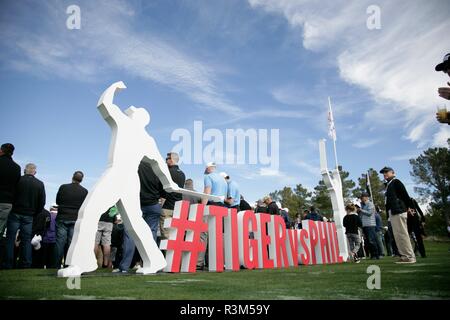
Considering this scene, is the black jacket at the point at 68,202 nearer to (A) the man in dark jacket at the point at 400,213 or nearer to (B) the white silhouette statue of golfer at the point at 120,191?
(B) the white silhouette statue of golfer at the point at 120,191

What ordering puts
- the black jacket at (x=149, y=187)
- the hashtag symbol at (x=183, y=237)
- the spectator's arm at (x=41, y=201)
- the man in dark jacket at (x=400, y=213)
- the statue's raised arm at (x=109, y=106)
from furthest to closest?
1. the spectator's arm at (x=41, y=201)
2. the man in dark jacket at (x=400, y=213)
3. the black jacket at (x=149, y=187)
4. the hashtag symbol at (x=183, y=237)
5. the statue's raised arm at (x=109, y=106)

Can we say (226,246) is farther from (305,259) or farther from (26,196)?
(26,196)

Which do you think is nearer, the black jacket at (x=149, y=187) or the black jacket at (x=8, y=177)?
the black jacket at (x=149, y=187)

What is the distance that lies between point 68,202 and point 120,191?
3266 millimetres

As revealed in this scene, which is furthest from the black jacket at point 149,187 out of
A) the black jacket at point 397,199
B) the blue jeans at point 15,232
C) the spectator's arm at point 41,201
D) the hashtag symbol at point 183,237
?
the black jacket at point 397,199

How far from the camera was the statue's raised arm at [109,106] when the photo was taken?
555 centimetres

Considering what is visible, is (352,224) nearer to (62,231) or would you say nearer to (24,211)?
(62,231)

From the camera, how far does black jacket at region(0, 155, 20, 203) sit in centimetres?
748

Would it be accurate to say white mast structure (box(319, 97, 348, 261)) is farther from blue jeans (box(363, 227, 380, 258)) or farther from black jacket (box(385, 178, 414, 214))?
black jacket (box(385, 178, 414, 214))

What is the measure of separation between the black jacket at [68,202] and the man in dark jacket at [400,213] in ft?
24.7

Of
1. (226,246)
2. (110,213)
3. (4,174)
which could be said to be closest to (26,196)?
(4,174)

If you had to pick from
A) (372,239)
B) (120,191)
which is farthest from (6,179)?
(372,239)
